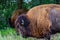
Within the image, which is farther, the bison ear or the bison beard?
the bison ear

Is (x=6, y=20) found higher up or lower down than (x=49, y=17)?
lower down

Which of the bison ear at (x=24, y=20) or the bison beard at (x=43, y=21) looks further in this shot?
the bison ear at (x=24, y=20)

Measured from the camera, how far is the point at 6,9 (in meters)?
11.6

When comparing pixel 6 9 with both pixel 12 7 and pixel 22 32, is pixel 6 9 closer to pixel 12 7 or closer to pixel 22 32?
pixel 12 7

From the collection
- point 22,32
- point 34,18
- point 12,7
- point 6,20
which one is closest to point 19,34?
point 22,32

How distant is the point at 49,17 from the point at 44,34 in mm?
420

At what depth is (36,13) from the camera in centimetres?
696

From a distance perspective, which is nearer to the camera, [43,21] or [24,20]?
[43,21]

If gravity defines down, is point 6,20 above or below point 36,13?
below

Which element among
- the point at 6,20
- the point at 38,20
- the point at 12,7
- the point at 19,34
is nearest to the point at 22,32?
the point at 19,34

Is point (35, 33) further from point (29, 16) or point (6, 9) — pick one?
point (6, 9)

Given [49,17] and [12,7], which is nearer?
[49,17]

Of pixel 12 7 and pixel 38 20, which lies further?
pixel 12 7

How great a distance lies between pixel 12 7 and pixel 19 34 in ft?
15.1
